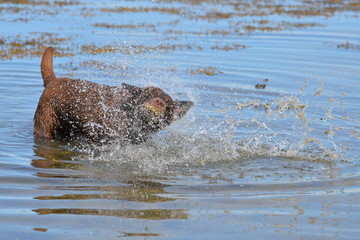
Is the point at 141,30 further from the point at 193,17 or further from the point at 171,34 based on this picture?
the point at 193,17

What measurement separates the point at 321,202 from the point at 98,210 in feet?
6.53

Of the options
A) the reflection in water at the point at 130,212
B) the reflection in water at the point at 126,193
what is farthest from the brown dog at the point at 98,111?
the reflection in water at the point at 130,212

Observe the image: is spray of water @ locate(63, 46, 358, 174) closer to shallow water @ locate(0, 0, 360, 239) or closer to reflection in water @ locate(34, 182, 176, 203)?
shallow water @ locate(0, 0, 360, 239)

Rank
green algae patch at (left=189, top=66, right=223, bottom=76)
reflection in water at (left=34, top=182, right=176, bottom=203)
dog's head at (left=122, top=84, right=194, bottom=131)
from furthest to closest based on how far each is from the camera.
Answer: green algae patch at (left=189, top=66, right=223, bottom=76) < dog's head at (left=122, top=84, right=194, bottom=131) < reflection in water at (left=34, top=182, right=176, bottom=203)

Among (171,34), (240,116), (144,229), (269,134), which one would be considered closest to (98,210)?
(144,229)

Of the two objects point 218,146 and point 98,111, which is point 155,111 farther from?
point 218,146

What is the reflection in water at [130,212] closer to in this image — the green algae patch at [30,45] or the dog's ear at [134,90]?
the dog's ear at [134,90]

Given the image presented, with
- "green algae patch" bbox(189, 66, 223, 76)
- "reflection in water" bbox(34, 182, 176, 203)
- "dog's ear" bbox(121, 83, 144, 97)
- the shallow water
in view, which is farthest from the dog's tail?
"green algae patch" bbox(189, 66, 223, 76)

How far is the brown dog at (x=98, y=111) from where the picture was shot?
290 inches

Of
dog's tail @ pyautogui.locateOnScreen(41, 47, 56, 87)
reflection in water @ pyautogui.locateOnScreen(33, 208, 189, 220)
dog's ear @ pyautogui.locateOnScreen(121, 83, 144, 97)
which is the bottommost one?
reflection in water @ pyautogui.locateOnScreen(33, 208, 189, 220)

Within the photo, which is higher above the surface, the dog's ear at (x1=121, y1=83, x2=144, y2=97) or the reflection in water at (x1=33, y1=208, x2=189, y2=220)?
the dog's ear at (x1=121, y1=83, x2=144, y2=97)

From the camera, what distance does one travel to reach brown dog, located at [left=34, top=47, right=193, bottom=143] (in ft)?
24.2

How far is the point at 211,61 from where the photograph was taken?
13.6m

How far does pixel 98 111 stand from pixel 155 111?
37.7 inches
